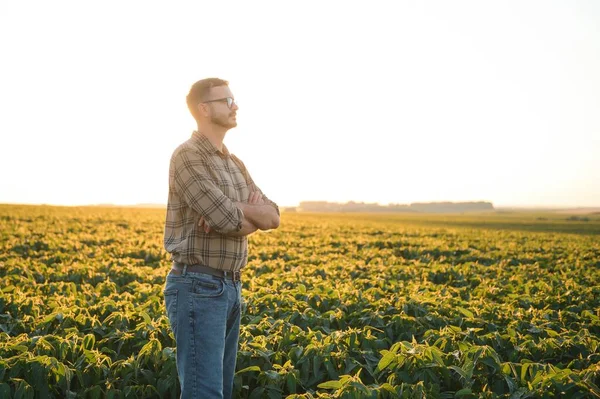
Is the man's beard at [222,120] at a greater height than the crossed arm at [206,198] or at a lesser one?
greater

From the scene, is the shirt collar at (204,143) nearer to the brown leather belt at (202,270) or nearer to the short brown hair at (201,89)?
the short brown hair at (201,89)

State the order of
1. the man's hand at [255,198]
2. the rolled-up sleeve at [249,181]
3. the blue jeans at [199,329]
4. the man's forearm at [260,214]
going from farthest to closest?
the rolled-up sleeve at [249,181], the man's hand at [255,198], the man's forearm at [260,214], the blue jeans at [199,329]

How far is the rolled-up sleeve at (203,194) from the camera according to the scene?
3361 millimetres

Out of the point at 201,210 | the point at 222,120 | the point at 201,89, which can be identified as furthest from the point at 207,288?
the point at 201,89

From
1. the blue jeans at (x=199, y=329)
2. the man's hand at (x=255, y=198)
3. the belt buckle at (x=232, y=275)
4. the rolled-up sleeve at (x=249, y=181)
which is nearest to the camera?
the blue jeans at (x=199, y=329)

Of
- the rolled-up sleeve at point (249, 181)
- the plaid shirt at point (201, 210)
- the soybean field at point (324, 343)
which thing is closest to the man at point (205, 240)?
the plaid shirt at point (201, 210)

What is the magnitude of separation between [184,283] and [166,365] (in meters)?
1.70

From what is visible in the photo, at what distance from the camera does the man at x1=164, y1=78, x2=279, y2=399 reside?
3352mm

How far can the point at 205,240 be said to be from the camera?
3475mm

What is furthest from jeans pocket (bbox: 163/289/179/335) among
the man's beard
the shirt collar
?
the man's beard

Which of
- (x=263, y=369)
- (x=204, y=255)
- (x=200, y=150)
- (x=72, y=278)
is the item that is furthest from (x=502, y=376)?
(x=72, y=278)

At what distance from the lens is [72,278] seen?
9.40m

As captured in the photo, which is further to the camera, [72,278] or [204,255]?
[72,278]

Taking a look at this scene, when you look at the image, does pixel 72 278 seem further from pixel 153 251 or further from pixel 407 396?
pixel 407 396
